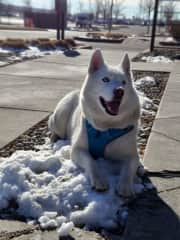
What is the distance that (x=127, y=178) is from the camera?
139 inches

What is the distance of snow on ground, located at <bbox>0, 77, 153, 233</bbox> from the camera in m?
3.08

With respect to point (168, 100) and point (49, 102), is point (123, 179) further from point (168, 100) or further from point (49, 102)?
point (168, 100)

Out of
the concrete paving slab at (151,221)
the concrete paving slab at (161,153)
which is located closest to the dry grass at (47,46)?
the concrete paving slab at (161,153)

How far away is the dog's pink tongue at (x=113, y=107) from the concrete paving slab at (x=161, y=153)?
0.87 meters

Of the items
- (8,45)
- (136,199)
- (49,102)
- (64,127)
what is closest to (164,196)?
(136,199)

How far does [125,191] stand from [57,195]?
567 millimetres

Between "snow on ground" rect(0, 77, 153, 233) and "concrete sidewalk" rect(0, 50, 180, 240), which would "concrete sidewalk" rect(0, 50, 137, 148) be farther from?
"snow on ground" rect(0, 77, 153, 233)

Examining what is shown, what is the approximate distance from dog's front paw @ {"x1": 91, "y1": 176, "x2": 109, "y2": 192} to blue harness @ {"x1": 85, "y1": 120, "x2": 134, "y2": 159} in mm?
455

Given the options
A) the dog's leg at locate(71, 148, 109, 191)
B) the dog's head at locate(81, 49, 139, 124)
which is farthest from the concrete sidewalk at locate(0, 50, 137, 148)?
the dog's head at locate(81, 49, 139, 124)

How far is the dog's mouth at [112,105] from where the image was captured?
354 cm

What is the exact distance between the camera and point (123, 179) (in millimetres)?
3537

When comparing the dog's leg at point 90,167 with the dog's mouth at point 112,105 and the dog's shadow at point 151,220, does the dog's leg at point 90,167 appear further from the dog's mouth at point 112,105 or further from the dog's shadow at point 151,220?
the dog's mouth at point 112,105

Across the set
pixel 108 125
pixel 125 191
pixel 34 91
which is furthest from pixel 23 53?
pixel 125 191

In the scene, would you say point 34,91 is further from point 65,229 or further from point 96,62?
point 65,229
